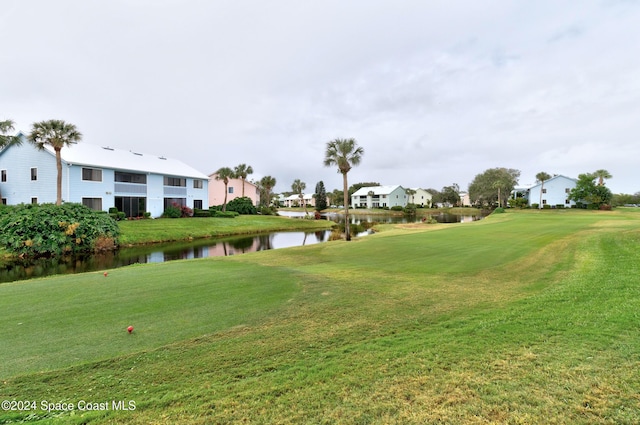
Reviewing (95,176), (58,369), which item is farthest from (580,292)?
(95,176)

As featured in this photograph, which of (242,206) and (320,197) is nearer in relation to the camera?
(242,206)

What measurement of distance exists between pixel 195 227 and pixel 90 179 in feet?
38.1

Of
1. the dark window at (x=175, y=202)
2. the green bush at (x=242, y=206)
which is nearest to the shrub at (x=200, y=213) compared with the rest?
the dark window at (x=175, y=202)

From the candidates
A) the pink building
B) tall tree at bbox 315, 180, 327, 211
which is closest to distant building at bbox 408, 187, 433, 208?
tall tree at bbox 315, 180, 327, 211

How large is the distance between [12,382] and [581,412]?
6701mm

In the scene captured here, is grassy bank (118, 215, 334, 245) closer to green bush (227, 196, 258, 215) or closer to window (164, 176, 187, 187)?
window (164, 176, 187, 187)

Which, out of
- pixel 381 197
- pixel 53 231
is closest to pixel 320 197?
pixel 381 197

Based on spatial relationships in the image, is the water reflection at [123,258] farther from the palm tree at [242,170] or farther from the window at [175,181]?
the palm tree at [242,170]

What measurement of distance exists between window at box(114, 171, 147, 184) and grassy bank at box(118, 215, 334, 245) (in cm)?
610

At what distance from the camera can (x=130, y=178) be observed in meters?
37.1

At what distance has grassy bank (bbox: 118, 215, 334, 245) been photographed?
28809mm

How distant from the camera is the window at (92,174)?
32.4m

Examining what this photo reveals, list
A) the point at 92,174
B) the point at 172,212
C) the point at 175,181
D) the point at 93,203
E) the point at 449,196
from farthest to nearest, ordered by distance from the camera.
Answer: the point at 449,196
the point at 175,181
the point at 172,212
the point at 92,174
the point at 93,203

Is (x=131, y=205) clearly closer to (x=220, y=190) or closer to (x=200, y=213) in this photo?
(x=200, y=213)
